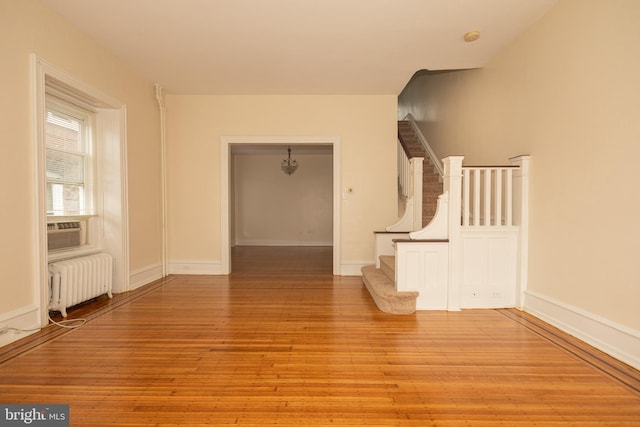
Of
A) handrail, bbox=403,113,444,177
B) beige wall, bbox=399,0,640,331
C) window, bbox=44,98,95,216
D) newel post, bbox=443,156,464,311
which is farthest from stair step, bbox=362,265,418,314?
window, bbox=44,98,95,216

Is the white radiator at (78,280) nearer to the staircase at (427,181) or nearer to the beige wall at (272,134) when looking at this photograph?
the beige wall at (272,134)

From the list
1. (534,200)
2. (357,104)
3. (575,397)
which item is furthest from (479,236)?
(357,104)

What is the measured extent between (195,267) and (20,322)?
9.62ft

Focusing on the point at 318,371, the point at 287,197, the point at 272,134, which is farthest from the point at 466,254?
the point at 287,197

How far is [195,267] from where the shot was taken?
19.3 feet

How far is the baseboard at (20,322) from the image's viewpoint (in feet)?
9.32

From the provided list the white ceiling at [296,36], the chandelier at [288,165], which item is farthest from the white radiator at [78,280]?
the chandelier at [288,165]

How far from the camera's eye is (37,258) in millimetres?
3146

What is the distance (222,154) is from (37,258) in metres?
3.19

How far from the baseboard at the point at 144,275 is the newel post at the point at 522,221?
504 cm

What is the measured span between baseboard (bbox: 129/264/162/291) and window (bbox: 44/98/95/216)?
1.07 metres

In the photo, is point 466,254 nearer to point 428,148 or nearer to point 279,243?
point 428,148

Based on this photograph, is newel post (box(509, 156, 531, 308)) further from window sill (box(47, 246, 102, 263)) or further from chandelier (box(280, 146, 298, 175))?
chandelier (box(280, 146, 298, 175))

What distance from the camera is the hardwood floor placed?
1911 millimetres
